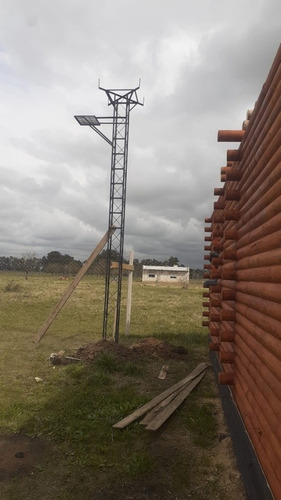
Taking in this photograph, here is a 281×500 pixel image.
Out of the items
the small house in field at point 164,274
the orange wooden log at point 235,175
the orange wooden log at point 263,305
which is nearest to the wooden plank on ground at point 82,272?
the orange wooden log at point 235,175

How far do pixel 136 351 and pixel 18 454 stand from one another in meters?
5.03

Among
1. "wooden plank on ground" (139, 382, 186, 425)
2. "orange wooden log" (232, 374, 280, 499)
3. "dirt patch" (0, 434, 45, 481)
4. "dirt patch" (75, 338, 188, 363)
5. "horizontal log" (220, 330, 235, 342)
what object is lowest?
"dirt patch" (0, 434, 45, 481)

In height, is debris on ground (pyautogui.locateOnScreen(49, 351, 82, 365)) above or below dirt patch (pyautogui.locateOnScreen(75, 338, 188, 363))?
below

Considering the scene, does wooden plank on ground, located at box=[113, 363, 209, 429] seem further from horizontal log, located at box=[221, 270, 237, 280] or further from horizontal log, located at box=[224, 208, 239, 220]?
horizontal log, located at box=[224, 208, 239, 220]

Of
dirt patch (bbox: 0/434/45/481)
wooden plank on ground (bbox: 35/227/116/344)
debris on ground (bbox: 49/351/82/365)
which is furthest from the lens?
wooden plank on ground (bbox: 35/227/116/344)

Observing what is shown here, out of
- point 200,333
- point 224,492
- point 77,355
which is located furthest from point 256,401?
point 200,333

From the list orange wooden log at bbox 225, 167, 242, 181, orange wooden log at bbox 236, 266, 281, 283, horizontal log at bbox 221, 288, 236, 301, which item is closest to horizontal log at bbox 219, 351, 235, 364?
horizontal log at bbox 221, 288, 236, 301

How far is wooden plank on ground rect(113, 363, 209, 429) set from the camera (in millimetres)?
5305

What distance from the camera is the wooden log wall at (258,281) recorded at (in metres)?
3.00

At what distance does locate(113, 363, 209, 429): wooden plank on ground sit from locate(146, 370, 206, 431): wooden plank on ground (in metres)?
0.13

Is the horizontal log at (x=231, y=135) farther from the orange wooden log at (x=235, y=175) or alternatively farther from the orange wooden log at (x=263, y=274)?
the orange wooden log at (x=263, y=274)

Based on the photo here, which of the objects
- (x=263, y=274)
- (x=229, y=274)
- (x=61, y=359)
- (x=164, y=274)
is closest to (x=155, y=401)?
(x=229, y=274)

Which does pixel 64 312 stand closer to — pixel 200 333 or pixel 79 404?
pixel 200 333

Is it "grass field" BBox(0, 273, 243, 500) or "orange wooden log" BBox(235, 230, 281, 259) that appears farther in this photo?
"grass field" BBox(0, 273, 243, 500)
